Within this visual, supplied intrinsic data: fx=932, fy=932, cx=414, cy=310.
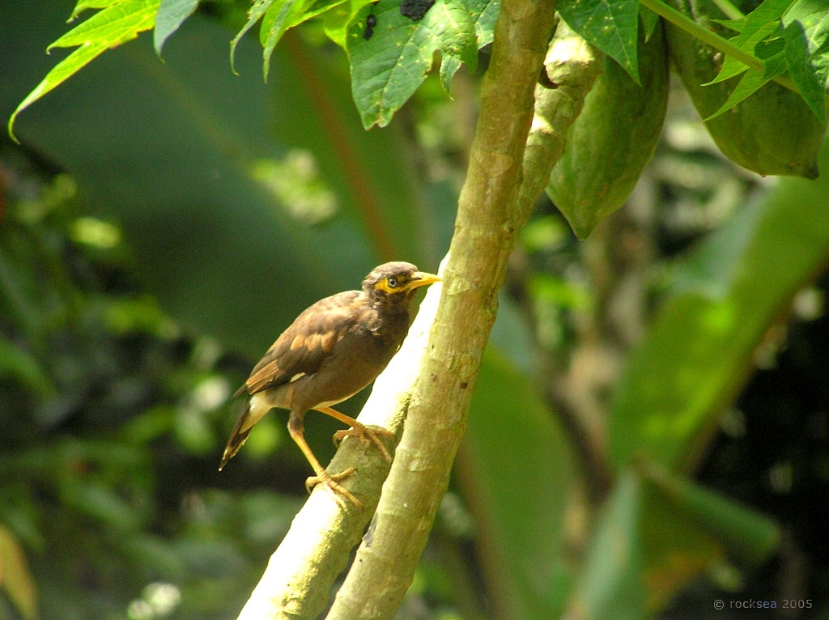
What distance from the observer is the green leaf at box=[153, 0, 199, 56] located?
46.5 inches

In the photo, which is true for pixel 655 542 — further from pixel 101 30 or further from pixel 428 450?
pixel 101 30

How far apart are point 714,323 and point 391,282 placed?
3.45 metres

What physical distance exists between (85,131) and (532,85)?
315 cm

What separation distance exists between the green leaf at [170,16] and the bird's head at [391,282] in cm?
Answer: 70

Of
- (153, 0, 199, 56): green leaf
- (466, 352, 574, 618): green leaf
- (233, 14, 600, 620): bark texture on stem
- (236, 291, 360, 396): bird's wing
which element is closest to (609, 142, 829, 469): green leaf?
(466, 352, 574, 618): green leaf

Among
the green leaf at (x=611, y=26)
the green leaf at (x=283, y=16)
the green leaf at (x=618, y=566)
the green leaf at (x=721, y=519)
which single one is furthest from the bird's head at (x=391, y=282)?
the green leaf at (x=721, y=519)

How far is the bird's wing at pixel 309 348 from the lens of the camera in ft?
5.73

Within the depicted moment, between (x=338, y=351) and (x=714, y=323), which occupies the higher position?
(x=714, y=323)

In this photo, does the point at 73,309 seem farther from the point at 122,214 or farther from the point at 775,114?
the point at 775,114

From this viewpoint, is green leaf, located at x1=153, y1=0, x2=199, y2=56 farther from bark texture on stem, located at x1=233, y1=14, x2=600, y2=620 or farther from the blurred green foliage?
the blurred green foliage

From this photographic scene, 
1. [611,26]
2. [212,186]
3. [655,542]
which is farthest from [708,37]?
[655,542]

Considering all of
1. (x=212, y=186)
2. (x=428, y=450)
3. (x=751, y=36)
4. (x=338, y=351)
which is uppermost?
(x=212, y=186)

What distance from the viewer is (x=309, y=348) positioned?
181 cm

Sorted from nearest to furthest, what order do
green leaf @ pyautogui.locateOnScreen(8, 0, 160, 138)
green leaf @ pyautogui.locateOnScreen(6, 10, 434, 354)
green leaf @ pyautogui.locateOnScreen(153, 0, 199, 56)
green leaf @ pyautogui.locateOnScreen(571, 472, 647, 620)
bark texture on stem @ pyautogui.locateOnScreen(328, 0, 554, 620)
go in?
1. green leaf @ pyautogui.locateOnScreen(153, 0, 199, 56)
2. bark texture on stem @ pyautogui.locateOnScreen(328, 0, 554, 620)
3. green leaf @ pyautogui.locateOnScreen(8, 0, 160, 138)
4. green leaf @ pyautogui.locateOnScreen(6, 10, 434, 354)
5. green leaf @ pyautogui.locateOnScreen(571, 472, 647, 620)
